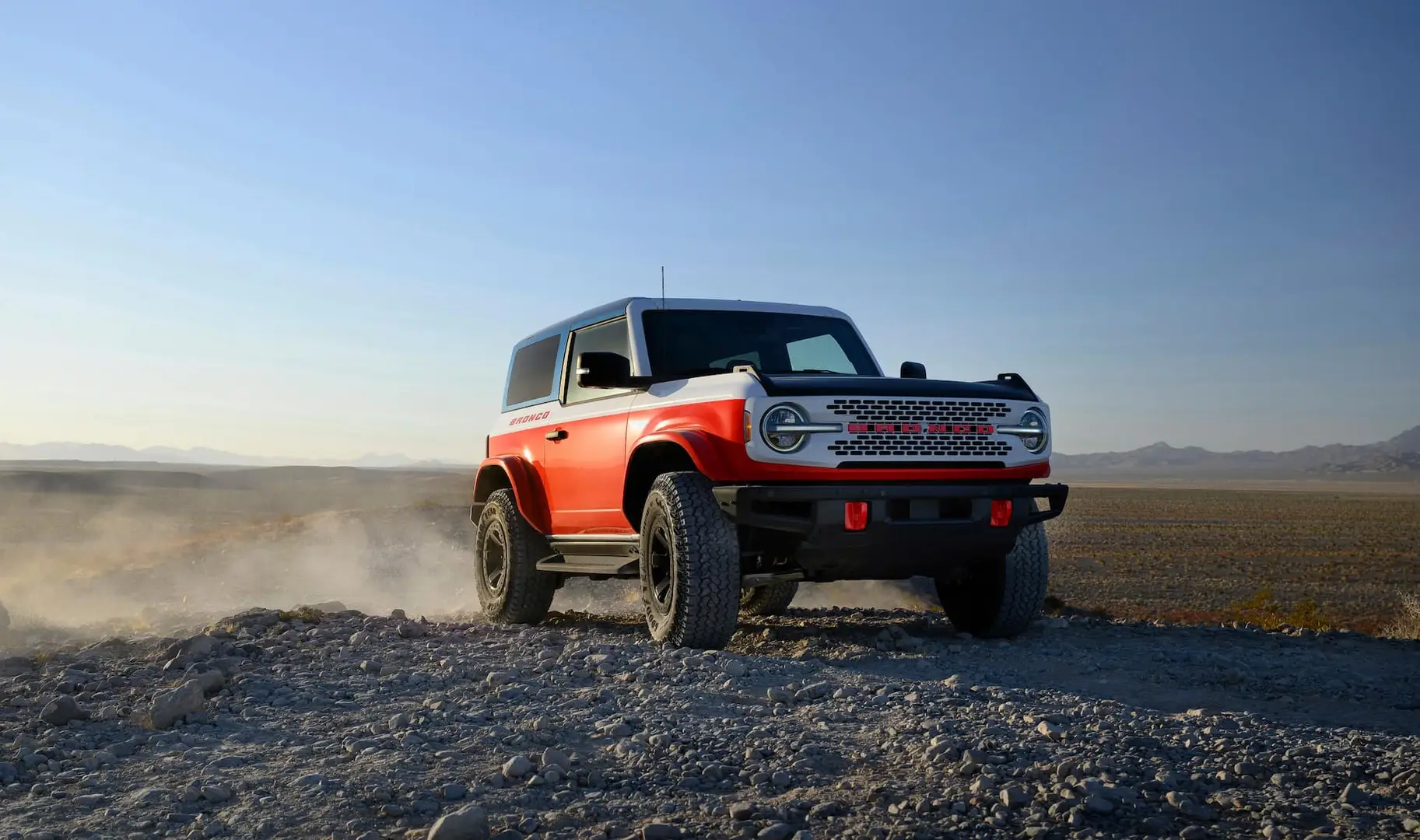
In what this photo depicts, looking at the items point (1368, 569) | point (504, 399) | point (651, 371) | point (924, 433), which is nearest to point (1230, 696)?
point (924, 433)

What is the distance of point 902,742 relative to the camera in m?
4.54

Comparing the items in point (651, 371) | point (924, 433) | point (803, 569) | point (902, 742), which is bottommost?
point (902, 742)

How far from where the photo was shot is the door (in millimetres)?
7824

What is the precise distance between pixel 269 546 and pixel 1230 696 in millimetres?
22085

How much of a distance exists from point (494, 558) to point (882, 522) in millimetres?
4433

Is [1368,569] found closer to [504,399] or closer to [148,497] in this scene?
[504,399]

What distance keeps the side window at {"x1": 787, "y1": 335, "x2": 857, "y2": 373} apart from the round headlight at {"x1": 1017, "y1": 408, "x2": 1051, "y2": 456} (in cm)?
161

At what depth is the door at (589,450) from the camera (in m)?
7.82

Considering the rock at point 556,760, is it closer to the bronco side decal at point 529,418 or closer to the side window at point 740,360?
the side window at point 740,360

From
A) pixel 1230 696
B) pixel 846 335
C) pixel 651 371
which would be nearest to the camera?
pixel 1230 696

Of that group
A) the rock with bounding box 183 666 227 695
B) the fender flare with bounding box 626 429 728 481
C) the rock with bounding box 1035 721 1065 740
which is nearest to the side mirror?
the fender flare with bounding box 626 429 728 481

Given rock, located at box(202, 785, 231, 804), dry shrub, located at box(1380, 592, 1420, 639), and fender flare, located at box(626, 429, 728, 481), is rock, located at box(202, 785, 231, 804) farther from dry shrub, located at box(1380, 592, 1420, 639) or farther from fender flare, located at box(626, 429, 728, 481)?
dry shrub, located at box(1380, 592, 1420, 639)

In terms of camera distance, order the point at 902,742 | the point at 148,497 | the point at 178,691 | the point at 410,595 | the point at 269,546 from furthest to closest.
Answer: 1. the point at 148,497
2. the point at 269,546
3. the point at 410,595
4. the point at 178,691
5. the point at 902,742

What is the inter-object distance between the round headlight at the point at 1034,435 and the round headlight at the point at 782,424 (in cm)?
160
